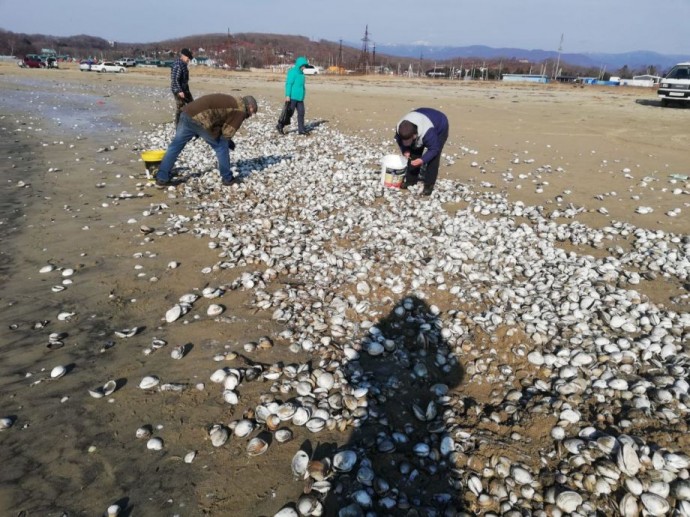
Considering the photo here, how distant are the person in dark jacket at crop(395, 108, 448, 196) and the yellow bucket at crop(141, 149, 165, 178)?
16.7 feet

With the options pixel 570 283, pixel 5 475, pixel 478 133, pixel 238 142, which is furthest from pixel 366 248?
pixel 478 133

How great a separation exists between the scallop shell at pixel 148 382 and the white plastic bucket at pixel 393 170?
5.92 meters

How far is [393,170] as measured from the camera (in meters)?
8.34

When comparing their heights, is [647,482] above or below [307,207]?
below

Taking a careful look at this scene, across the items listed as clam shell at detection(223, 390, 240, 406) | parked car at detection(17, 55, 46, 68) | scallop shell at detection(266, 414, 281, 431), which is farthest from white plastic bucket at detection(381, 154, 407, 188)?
parked car at detection(17, 55, 46, 68)

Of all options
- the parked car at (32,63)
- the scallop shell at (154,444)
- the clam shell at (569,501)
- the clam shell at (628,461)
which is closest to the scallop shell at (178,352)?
the scallop shell at (154,444)

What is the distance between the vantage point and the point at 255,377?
388 centimetres

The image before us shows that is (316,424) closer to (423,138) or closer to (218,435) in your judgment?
(218,435)

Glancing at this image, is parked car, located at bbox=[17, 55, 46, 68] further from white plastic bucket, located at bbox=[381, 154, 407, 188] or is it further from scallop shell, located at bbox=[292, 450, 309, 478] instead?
scallop shell, located at bbox=[292, 450, 309, 478]

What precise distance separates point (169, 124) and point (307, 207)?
1156cm

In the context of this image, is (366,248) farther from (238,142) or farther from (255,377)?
(238,142)

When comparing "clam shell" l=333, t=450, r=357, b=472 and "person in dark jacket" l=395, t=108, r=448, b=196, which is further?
"person in dark jacket" l=395, t=108, r=448, b=196

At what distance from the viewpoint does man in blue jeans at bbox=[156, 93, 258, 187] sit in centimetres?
790

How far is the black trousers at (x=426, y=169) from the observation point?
788 cm
